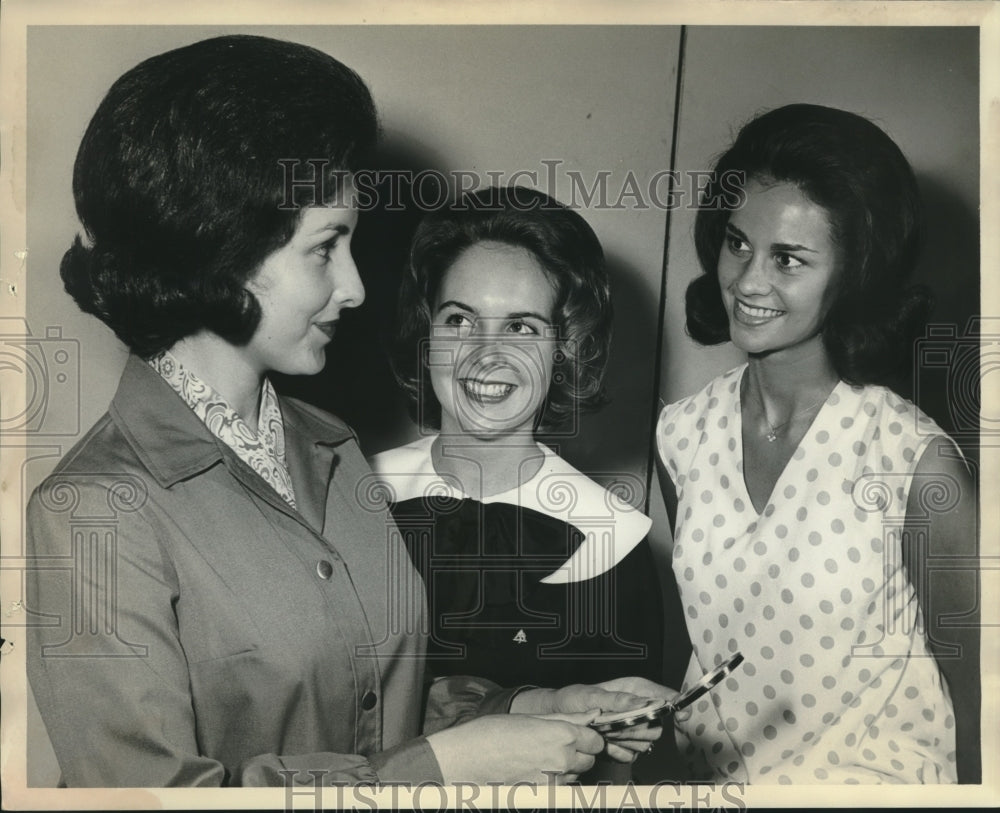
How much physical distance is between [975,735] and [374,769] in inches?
27.0

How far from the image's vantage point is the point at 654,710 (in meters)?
1.17

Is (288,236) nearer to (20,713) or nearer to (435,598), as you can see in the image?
(435,598)

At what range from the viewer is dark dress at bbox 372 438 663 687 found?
122 cm

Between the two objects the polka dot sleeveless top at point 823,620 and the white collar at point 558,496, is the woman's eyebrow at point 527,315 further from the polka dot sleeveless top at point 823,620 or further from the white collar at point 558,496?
the polka dot sleeveless top at point 823,620

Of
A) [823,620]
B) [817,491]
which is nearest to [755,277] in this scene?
[817,491]

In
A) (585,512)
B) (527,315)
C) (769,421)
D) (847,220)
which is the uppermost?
(847,220)

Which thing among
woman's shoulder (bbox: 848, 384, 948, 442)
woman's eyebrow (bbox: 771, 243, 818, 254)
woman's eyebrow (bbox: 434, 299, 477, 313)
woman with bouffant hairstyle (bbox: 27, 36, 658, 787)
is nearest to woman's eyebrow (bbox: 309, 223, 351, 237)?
woman with bouffant hairstyle (bbox: 27, 36, 658, 787)

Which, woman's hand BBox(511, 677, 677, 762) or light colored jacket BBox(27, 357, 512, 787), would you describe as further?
woman's hand BBox(511, 677, 677, 762)

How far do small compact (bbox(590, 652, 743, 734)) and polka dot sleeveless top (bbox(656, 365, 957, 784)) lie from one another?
2.5 inches

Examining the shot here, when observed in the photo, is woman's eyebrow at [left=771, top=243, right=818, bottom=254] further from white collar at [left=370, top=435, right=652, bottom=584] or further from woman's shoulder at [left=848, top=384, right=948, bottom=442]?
white collar at [left=370, top=435, right=652, bottom=584]

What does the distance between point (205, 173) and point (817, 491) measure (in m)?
0.73

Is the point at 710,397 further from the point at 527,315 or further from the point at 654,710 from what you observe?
the point at 654,710

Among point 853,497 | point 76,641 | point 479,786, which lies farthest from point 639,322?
point 76,641

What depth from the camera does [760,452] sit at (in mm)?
1250
